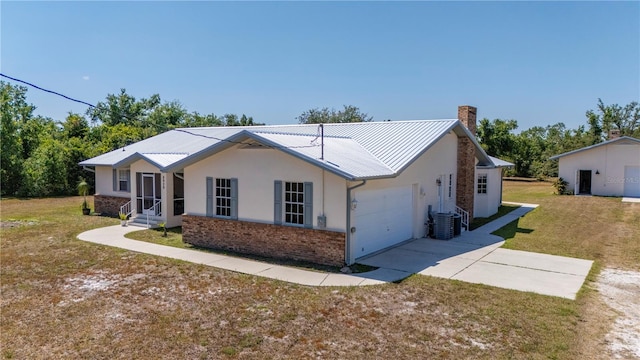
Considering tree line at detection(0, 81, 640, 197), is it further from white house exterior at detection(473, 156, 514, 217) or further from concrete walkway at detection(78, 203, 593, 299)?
white house exterior at detection(473, 156, 514, 217)

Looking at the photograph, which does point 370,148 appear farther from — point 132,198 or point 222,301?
point 132,198

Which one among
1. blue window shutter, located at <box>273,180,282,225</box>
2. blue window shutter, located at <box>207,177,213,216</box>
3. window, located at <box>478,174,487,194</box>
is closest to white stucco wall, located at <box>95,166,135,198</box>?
blue window shutter, located at <box>207,177,213,216</box>

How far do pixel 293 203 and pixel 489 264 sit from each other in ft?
18.7

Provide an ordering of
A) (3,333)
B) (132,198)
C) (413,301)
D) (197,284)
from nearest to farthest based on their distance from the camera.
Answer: (3,333) → (413,301) → (197,284) → (132,198)

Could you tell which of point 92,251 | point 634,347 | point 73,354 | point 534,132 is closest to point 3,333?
point 73,354

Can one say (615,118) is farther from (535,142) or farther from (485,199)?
(485,199)

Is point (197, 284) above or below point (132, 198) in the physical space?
below

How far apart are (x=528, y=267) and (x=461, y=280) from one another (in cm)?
257

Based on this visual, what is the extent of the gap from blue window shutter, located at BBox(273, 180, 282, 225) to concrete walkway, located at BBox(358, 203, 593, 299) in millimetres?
2730

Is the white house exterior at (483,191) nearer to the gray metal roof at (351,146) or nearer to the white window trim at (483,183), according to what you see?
the white window trim at (483,183)

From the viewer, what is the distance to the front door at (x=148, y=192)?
1888cm

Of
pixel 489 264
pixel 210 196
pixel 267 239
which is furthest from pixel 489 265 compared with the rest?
pixel 210 196

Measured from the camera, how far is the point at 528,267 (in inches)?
455

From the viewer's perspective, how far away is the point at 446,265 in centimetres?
1169
